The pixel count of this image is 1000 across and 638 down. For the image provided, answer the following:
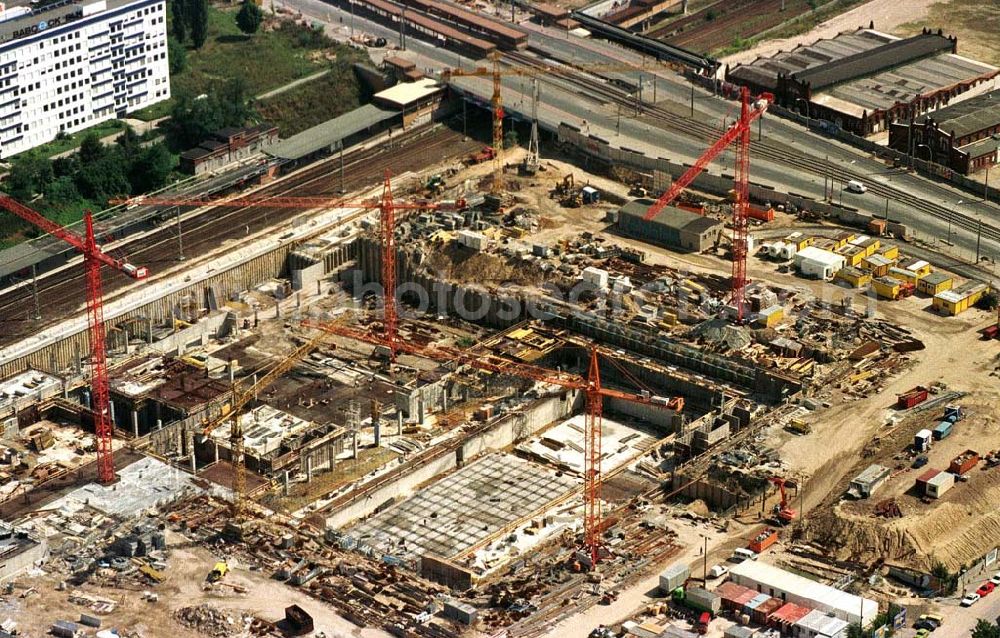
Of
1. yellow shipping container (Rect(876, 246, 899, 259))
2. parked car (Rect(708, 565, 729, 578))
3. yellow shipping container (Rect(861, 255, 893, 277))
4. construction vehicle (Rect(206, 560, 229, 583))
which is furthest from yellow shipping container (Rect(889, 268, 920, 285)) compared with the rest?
construction vehicle (Rect(206, 560, 229, 583))

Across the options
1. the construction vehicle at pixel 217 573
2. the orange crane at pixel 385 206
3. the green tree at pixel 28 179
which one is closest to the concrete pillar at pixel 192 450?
the construction vehicle at pixel 217 573

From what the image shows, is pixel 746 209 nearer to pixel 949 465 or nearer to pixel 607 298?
pixel 607 298

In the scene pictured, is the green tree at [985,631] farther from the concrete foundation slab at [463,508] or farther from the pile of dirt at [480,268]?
the pile of dirt at [480,268]

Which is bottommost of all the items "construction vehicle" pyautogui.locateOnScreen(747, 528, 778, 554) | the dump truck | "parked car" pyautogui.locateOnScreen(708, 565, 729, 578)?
"parked car" pyautogui.locateOnScreen(708, 565, 729, 578)

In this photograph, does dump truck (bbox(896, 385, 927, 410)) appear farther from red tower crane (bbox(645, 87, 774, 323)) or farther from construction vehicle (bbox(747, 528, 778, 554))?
construction vehicle (bbox(747, 528, 778, 554))

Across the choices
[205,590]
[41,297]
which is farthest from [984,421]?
[41,297]
